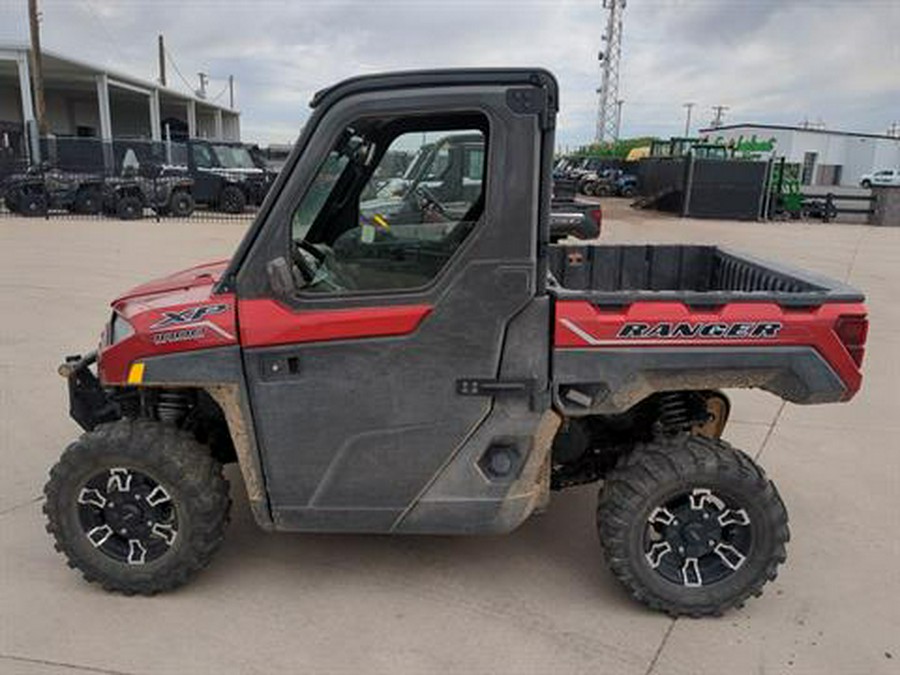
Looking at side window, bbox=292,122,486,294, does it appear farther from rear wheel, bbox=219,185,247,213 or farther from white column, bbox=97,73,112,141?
Answer: white column, bbox=97,73,112,141

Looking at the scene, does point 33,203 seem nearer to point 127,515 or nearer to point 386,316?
point 127,515

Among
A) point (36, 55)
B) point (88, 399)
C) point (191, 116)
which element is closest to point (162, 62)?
point (191, 116)

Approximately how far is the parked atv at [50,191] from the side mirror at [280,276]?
18.4m

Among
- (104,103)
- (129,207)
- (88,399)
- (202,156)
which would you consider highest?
(104,103)

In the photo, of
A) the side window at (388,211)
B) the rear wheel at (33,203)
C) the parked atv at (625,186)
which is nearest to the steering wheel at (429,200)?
the side window at (388,211)

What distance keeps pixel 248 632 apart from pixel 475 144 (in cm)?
212

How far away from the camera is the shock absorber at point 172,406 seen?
3.21 m

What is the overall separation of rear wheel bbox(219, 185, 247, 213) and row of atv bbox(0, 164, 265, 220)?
93 cm

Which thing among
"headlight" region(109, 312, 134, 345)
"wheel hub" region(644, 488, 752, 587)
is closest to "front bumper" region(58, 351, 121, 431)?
"headlight" region(109, 312, 134, 345)

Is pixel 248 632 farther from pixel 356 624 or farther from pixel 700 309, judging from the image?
pixel 700 309

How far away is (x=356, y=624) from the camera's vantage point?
2.97 metres

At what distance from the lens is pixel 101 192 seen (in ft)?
61.7

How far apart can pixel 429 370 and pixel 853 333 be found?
168 cm

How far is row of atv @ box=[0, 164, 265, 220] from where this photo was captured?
18312mm
